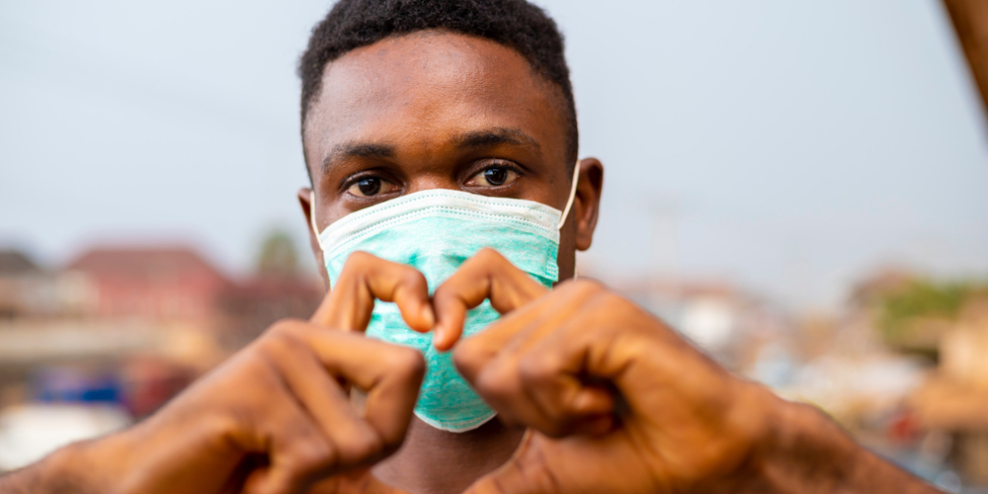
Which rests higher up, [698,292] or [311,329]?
[311,329]

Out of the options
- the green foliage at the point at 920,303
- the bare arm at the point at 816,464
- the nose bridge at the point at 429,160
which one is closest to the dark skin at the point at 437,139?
the nose bridge at the point at 429,160

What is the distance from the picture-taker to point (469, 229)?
1935mm

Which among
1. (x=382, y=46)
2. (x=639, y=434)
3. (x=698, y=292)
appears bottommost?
(x=698, y=292)

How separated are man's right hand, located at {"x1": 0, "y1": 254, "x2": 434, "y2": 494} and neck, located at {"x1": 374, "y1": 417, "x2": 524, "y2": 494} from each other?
2.85 ft

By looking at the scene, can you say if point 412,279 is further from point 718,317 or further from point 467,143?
point 718,317

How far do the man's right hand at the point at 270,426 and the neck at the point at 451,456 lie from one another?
868 millimetres

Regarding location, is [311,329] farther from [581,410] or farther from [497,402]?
[581,410]

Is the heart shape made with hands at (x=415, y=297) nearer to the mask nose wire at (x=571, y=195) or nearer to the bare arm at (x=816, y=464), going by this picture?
→ the bare arm at (x=816, y=464)

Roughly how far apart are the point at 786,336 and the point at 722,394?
56930 millimetres

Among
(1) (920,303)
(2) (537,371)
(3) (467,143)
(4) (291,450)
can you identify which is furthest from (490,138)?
(1) (920,303)

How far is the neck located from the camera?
78.2 inches

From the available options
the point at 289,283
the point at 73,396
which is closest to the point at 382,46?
the point at 73,396

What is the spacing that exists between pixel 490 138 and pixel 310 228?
81 centimetres

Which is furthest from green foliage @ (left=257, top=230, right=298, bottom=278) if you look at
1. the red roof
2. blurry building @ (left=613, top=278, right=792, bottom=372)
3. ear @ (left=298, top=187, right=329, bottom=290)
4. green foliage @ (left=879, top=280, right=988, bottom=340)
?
ear @ (left=298, top=187, right=329, bottom=290)
